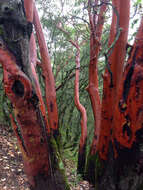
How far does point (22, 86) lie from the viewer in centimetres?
132

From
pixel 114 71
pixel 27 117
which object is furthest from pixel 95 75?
pixel 27 117

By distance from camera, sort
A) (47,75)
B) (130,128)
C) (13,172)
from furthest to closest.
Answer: (47,75), (13,172), (130,128)

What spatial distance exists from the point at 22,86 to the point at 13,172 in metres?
2.58

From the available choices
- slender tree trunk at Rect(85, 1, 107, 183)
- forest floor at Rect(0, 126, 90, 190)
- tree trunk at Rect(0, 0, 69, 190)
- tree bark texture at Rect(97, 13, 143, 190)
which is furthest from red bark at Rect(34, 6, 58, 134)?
tree bark texture at Rect(97, 13, 143, 190)

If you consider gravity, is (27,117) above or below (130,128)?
above

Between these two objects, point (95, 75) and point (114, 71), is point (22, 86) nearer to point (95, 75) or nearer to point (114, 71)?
point (114, 71)

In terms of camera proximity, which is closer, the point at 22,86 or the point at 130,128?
the point at 22,86

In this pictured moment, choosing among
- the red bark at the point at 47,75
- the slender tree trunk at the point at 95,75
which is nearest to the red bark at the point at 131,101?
the slender tree trunk at the point at 95,75

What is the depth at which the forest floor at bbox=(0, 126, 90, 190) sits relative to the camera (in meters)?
2.88

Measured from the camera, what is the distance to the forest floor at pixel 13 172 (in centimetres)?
288

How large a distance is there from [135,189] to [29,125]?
1.07m

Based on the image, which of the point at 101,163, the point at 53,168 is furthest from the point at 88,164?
the point at 53,168

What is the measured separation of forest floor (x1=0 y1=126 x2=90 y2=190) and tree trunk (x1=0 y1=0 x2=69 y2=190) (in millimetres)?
1627

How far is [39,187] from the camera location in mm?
1635
